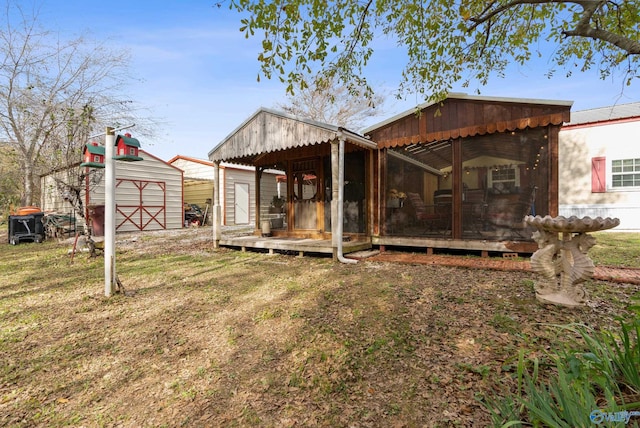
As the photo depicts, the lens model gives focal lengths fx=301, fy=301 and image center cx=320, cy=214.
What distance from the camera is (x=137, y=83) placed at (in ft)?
36.6

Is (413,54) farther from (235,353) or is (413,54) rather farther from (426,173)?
(235,353)

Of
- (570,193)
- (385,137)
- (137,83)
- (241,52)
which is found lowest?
(570,193)

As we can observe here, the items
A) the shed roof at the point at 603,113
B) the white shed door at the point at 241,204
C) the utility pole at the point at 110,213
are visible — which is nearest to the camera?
the utility pole at the point at 110,213

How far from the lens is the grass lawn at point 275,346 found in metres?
1.79

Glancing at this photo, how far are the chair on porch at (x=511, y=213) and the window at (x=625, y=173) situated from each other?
738 cm

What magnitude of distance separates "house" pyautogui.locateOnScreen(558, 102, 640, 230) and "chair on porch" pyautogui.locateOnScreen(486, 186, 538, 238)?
6.25 meters

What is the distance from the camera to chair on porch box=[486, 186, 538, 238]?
538 cm

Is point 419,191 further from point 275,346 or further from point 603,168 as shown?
point 603,168

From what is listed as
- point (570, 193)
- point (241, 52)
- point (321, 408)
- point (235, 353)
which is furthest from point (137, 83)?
point (570, 193)

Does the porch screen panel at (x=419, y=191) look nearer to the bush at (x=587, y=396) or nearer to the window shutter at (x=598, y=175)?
the bush at (x=587, y=396)

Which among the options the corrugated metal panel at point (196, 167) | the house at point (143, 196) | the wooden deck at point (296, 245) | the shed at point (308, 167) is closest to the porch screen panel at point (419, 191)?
the shed at point (308, 167)

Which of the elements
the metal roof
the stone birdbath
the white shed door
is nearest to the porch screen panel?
the metal roof

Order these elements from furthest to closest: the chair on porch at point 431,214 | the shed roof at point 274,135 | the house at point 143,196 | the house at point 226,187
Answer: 1. the house at point 226,187
2. the house at point 143,196
3. the chair on porch at point 431,214
4. the shed roof at point 274,135

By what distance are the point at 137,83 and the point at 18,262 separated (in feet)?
25.4
